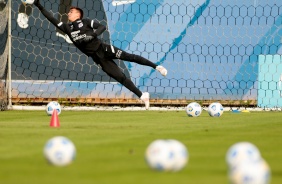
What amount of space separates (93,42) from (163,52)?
3984 mm

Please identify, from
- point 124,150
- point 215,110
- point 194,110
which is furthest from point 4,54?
point 124,150

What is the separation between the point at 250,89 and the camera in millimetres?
17875

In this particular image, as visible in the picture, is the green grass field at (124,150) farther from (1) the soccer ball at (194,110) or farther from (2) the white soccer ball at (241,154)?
(1) the soccer ball at (194,110)

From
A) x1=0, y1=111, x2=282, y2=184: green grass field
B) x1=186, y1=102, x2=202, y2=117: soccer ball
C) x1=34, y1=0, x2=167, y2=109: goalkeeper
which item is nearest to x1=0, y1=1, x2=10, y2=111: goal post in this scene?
x1=34, y1=0, x2=167, y2=109: goalkeeper

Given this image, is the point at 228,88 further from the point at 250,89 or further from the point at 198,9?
the point at 198,9

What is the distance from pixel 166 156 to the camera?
529 cm

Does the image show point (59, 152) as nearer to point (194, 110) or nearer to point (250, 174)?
point (250, 174)

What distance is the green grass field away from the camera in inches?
206

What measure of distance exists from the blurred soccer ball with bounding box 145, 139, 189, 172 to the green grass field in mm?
62

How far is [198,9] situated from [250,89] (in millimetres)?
2583

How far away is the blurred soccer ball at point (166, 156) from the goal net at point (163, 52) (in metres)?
12.5

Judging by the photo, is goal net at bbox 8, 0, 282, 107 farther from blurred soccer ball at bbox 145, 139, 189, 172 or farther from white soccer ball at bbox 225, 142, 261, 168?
blurred soccer ball at bbox 145, 139, 189, 172

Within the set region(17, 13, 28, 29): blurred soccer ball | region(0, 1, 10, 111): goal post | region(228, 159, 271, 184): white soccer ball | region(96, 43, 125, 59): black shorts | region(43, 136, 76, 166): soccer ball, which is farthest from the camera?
region(17, 13, 28, 29): blurred soccer ball

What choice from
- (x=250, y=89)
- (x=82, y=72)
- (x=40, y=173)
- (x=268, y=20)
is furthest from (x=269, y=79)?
(x=40, y=173)
